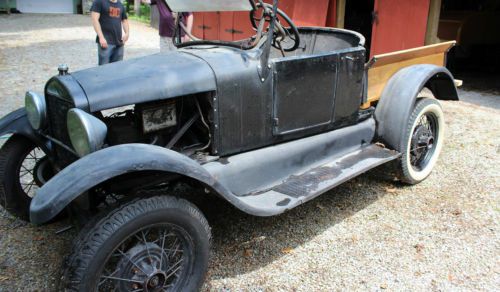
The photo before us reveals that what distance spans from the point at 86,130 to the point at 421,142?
3036 millimetres

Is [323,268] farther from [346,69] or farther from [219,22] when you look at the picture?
[219,22]

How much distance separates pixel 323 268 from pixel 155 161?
1.35m

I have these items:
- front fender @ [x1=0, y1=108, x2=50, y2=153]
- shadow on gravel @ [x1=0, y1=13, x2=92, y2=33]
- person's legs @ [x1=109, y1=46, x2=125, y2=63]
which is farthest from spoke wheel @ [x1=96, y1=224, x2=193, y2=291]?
shadow on gravel @ [x1=0, y1=13, x2=92, y2=33]

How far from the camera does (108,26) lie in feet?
20.1

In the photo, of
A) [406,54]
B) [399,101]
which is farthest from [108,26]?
[399,101]

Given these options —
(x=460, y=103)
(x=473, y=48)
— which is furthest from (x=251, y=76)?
(x=473, y=48)

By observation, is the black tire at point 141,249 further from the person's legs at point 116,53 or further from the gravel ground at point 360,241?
the person's legs at point 116,53

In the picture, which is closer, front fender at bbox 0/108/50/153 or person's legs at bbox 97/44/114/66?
front fender at bbox 0/108/50/153

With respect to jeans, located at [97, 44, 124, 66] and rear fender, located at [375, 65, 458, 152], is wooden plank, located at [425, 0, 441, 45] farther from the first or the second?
jeans, located at [97, 44, 124, 66]

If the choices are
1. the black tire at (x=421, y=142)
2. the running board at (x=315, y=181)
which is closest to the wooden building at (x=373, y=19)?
the black tire at (x=421, y=142)

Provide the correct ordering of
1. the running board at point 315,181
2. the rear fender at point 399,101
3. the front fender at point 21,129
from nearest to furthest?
the running board at point 315,181, the front fender at point 21,129, the rear fender at point 399,101

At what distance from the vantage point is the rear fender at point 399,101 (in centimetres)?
389

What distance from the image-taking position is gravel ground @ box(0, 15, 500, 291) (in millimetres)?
2814

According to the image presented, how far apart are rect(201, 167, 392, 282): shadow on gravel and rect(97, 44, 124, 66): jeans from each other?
138 inches
